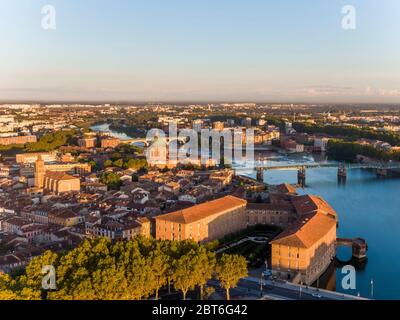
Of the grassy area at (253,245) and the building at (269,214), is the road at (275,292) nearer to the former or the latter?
the grassy area at (253,245)

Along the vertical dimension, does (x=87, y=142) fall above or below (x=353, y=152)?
above

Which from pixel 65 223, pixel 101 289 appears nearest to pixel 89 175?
pixel 65 223

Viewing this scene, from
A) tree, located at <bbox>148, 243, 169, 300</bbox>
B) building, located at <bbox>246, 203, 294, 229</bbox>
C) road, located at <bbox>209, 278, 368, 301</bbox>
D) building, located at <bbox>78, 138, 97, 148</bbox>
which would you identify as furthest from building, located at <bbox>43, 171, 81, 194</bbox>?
building, located at <bbox>78, 138, 97, 148</bbox>

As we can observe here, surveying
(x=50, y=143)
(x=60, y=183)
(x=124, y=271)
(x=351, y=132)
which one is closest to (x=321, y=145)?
(x=351, y=132)

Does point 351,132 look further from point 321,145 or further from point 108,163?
point 108,163

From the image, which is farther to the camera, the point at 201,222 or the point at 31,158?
the point at 31,158
